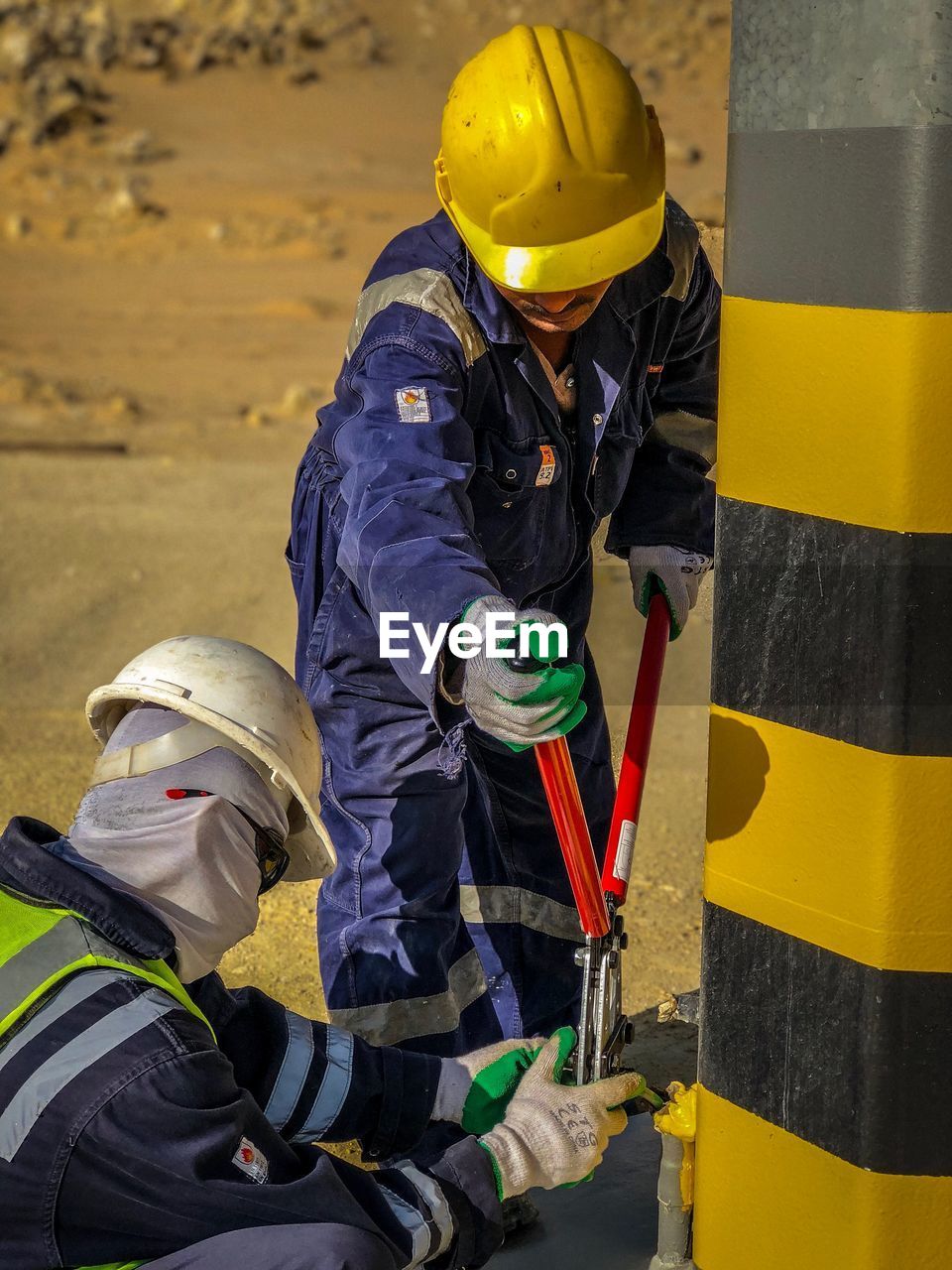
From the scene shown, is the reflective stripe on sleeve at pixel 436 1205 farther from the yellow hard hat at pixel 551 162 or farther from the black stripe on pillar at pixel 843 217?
the yellow hard hat at pixel 551 162

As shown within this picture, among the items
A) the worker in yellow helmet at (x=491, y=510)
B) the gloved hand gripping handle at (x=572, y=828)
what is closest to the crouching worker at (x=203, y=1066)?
the gloved hand gripping handle at (x=572, y=828)

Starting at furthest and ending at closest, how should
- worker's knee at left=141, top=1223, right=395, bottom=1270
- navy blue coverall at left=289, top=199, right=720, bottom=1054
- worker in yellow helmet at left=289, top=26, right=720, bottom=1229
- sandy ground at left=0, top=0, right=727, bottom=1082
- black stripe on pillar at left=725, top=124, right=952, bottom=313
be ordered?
sandy ground at left=0, top=0, right=727, bottom=1082
navy blue coverall at left=289, top=199, right=720, bottom=1054
worker in yellow helmet at left=289, top=26, right=720, bottom=1229
worker's knee at left=141, top=1223, right=395, bottom=1270
black stripe on pillar at left=725, top=124, right=952, bottom=313

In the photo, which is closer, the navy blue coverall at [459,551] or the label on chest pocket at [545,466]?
the navy blue coverall at [459,551]

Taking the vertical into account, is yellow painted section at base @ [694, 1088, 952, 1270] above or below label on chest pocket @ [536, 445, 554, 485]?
below

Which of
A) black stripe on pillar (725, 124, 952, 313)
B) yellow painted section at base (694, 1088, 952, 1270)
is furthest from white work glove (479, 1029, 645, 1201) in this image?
black stripe on pillar (725, 124, 952, 313)

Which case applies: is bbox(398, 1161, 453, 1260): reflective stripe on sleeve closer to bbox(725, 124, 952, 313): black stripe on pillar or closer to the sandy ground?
bbox(725, 124, 952, 313): black stripe on pillar

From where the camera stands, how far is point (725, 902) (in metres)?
2.43

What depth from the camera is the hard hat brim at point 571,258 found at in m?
3.04

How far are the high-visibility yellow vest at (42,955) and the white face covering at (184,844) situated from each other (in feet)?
0.34

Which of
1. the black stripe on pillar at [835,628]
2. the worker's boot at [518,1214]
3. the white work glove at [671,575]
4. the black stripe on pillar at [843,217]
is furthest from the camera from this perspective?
the white work glove at [671,575]

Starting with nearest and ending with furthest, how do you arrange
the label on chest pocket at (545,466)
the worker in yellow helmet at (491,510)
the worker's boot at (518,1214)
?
the worker in yellow helmet at (491,510) < the worker's boot at (518,1214) < the label on chest pocket at (545,466)

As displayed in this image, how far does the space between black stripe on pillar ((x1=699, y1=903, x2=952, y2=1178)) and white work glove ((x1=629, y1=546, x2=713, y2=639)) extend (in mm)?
1336

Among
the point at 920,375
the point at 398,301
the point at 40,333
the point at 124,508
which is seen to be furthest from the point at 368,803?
the point at 40,333

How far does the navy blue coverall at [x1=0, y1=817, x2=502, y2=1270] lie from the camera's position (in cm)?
224
